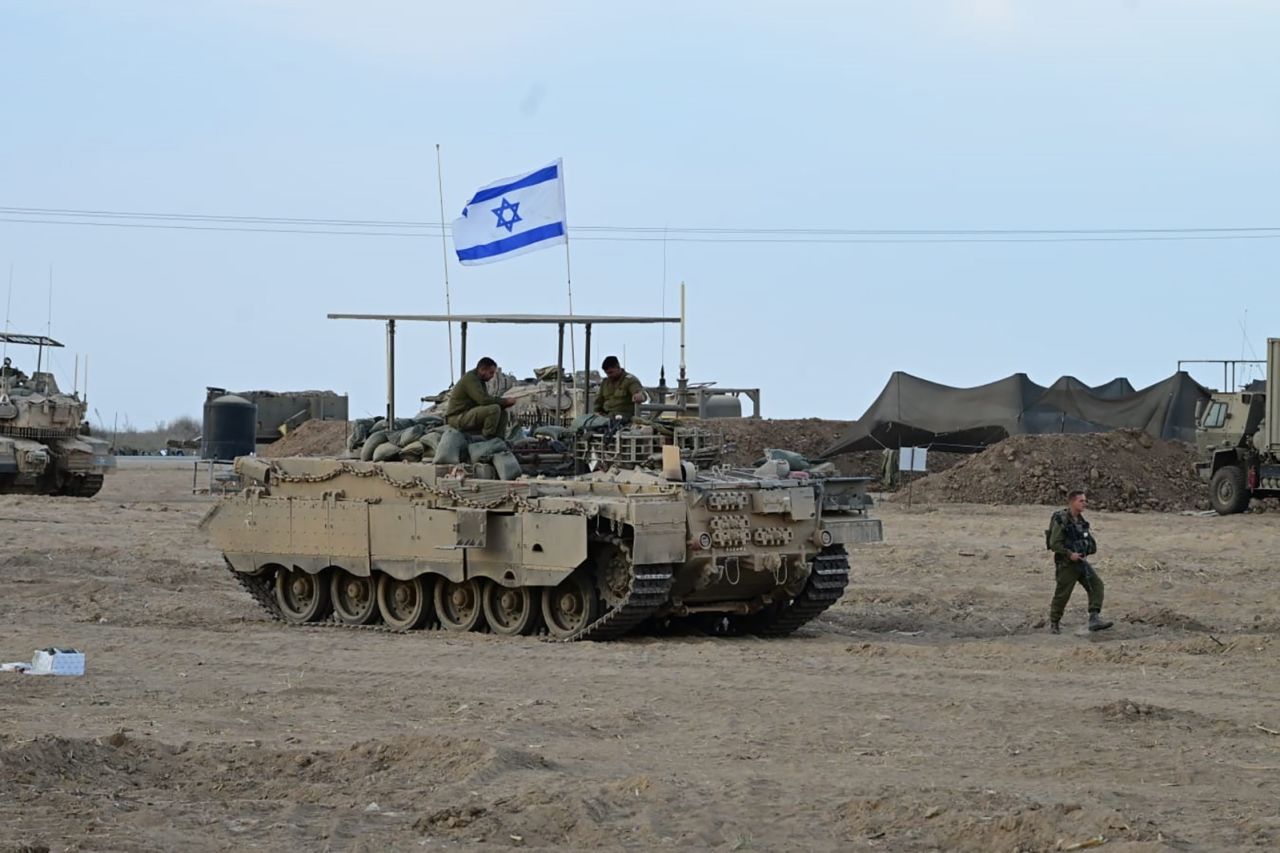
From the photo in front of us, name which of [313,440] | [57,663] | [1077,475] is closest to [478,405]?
[57,663]

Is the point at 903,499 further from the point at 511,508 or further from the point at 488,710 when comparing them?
the point at 488,710

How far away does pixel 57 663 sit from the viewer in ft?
46.2

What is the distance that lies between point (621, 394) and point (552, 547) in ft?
7.39

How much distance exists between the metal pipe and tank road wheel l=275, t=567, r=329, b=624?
66.2 inches

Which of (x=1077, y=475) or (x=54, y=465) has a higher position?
(x=54, y=465)

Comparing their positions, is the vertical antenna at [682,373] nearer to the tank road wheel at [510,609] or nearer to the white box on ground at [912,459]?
the tank road wheel at [510,609]

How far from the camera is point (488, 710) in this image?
1244cm

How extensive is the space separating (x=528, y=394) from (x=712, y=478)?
10.5 metres

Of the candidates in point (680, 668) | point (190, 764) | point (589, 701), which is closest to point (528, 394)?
point (680, 668)

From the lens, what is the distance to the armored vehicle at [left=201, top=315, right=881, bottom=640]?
1648 centimetres

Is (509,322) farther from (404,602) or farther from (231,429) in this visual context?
(231,429)

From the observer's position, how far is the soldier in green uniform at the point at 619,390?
1831cm

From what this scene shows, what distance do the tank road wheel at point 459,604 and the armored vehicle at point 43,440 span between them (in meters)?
20.0

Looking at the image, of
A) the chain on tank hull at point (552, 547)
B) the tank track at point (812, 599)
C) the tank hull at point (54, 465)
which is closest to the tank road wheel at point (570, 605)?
the chain on tank hull at point (552, 547)
